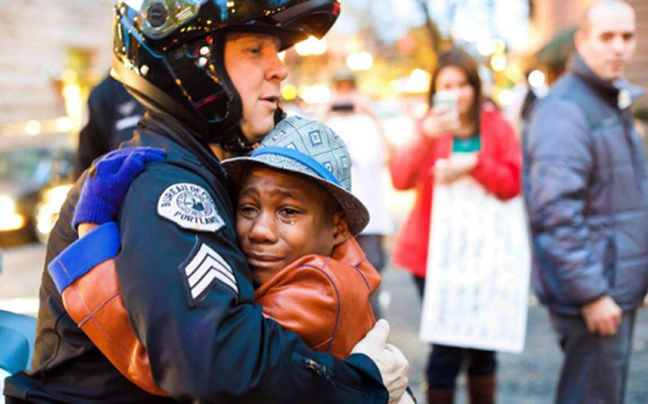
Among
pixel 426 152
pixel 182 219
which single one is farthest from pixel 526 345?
pixel 182 219

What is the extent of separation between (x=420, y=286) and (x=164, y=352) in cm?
325

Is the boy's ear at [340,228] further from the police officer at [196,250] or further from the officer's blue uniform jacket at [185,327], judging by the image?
the officer's blue uniform jacket at [185,327]

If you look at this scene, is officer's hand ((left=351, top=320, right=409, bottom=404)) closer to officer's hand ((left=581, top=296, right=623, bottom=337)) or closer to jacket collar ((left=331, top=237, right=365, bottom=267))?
jacket collar ((left=331, top=237, right=365, bottom=267))

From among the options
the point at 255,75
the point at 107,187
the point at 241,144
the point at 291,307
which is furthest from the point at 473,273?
the point at 107,187

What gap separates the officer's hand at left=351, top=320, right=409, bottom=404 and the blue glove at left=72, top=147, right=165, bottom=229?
2.13ft

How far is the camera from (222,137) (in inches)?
77.8

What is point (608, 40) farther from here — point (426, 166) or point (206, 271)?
point (206, 271)

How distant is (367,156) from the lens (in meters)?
6.17

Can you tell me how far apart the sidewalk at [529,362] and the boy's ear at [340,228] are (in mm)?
3220

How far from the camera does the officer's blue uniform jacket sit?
1475mm

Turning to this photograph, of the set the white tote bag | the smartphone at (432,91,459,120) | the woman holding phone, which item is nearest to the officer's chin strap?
the smartphone at (432,91,459,120)

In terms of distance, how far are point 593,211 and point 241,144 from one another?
2.16 m

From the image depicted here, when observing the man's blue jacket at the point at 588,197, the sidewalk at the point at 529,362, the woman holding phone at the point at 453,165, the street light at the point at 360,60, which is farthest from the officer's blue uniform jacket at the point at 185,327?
the street light at the point at 360,60

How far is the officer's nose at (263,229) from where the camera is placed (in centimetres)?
190
